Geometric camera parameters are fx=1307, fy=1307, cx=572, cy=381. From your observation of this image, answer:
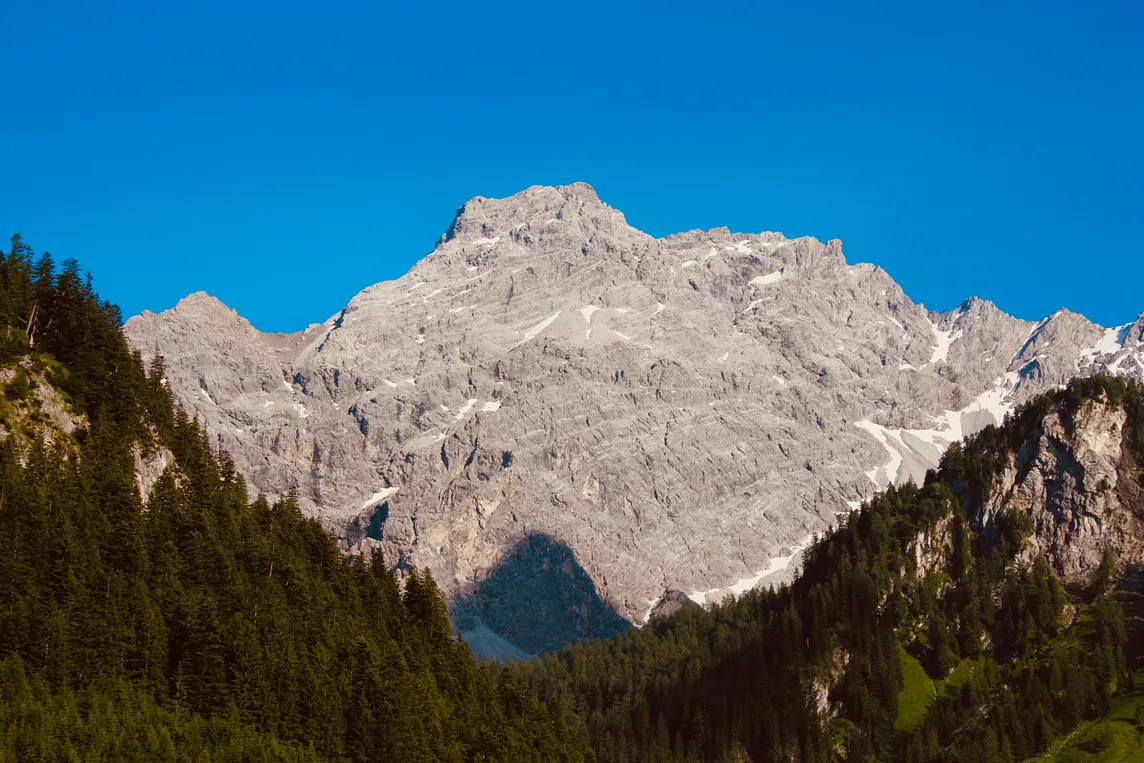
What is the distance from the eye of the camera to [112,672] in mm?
86312

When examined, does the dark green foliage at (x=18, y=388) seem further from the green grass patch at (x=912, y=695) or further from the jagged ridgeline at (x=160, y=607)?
the green grass patch at (x=912, y=695)

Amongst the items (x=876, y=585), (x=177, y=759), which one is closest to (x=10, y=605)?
(x=177, y=759)

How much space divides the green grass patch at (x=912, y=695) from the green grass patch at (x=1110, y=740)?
754 inches

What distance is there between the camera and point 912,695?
176m

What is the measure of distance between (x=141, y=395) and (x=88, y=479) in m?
18.5

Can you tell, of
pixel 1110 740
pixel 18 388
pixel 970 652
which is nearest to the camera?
pixel 18 388

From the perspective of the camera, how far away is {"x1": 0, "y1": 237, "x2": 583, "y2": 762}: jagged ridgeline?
83562 millimetres

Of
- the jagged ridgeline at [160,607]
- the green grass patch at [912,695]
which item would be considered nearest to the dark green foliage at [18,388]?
the jagged ridgeline at [160,607]

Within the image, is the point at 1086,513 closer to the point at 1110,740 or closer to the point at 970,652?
the point at 970,652

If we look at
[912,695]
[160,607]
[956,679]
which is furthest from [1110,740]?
[160,607]

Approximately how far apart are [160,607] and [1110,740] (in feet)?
371

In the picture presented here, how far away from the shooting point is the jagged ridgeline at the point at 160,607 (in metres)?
83.6

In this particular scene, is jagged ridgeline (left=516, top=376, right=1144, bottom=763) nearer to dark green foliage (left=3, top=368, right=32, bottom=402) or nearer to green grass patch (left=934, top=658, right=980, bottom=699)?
green grass patch (left=934, top=658, right=980, bottom=699)

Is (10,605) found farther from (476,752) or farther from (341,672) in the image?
(476,752)
